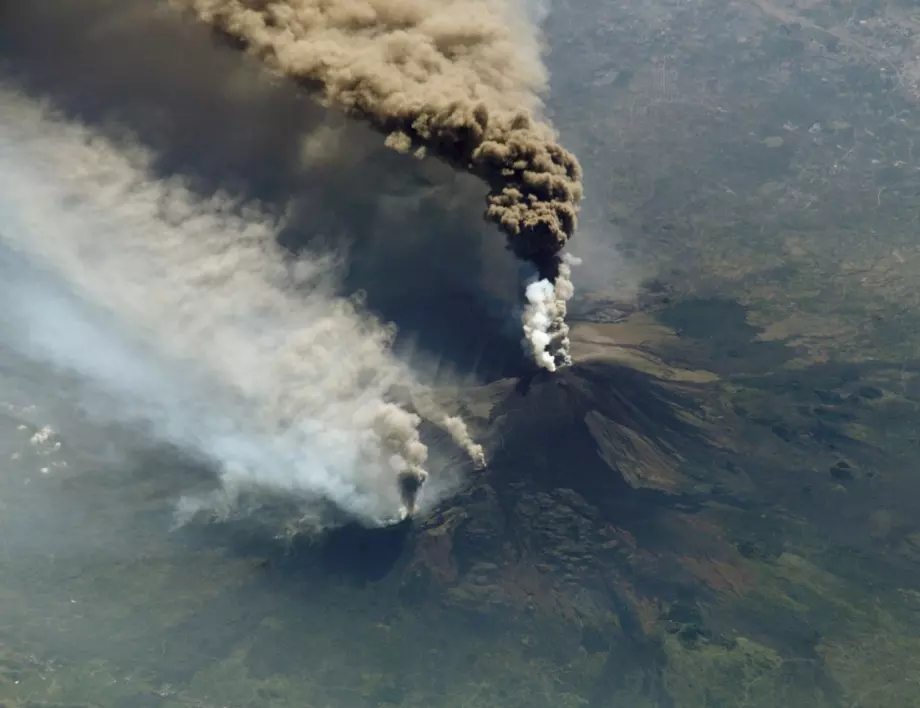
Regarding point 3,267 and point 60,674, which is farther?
point 60,674

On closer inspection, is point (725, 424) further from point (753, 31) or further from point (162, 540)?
point (753, 31)

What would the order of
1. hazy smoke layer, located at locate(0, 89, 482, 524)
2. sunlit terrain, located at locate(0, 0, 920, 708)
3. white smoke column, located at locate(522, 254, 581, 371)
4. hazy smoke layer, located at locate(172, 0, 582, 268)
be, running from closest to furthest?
hazy smoke layer, located at locate(172, 0, 582, 268)
hazy smoke layer, located at locate(0, 89, 482, 524)
sunlit terrain, located at locate(0, 0, 920, 708)
white smoke column, located at locate(522, 254, 581, 371)

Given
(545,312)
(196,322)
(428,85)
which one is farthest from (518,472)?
(428,85)

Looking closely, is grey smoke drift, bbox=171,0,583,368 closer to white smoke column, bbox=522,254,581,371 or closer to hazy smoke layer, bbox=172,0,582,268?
hazy smoke layer, bbox=172,0,582,268

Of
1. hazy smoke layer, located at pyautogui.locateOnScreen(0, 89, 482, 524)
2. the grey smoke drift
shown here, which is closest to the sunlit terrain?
hazy smoke layer, located at pyautogui.locateOnScreen(0, 89, 482, 524)

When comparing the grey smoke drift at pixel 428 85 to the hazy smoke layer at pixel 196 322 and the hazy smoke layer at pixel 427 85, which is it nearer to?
the hazy smoke layer at pixel 427 85

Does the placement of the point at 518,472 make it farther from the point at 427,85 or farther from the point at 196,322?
the point at 427,85

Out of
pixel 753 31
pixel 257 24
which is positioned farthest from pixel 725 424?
pixel 753 31
